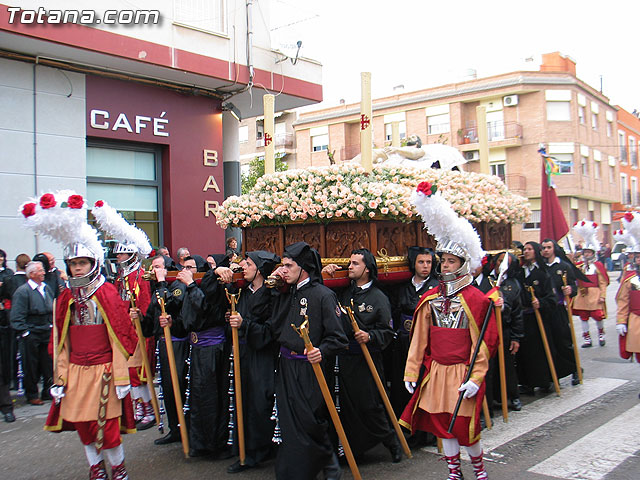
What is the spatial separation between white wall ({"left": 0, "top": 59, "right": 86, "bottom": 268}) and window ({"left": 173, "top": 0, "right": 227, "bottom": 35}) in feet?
8.31

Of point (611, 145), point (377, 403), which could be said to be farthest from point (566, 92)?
point (377, 403)

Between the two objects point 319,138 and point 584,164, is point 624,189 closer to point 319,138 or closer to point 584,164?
point 584,164

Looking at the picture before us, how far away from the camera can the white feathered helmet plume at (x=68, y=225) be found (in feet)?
14.8

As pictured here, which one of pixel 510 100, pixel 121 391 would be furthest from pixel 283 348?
pixel 510 100

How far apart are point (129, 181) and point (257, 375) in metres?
8.01

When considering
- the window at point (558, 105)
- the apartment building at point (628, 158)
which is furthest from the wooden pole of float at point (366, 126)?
the apartment building at point (628, 158)

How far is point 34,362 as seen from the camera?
7.90 metres

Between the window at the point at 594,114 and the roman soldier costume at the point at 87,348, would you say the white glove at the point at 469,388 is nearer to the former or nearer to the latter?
the roman soldier costume at the point at 87,348

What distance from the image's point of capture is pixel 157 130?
12.3m

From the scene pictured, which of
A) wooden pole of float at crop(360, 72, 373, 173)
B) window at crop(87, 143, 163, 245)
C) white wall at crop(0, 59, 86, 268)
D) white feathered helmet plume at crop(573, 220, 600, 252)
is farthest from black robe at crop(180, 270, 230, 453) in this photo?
white feathered helmet plume at crop(573, 220, 600, 252)

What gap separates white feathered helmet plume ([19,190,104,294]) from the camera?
4496 mm

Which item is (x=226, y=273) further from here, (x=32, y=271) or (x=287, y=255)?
(x=32, y=271)

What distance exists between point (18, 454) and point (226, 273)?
290cm

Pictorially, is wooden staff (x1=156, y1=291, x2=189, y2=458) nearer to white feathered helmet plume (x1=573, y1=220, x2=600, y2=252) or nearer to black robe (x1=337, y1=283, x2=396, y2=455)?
black robe (x1=337, y1=283, x2=396, y2=455)
